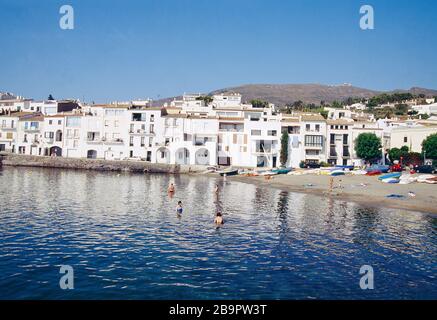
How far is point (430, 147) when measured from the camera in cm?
8088

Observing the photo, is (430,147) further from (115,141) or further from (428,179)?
(115,141)

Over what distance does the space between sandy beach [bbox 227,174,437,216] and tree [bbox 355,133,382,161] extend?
18.1 m

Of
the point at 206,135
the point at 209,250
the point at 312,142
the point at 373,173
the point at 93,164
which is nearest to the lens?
the point at 209,250

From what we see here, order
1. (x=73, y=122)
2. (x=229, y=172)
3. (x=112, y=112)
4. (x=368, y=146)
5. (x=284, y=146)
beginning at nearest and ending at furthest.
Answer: (x=229, y=172) → (x=368, y=146) → (x=284, y=146) → (x=112, y=112) → (x=73, y=122)

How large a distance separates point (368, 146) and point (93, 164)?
2259 inches

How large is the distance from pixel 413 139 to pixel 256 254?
78.1 meters

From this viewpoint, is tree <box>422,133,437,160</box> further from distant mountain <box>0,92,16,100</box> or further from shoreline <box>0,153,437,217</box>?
distant mountain <box>0,92,16,100</box>

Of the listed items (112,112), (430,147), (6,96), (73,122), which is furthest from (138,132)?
(6,96)

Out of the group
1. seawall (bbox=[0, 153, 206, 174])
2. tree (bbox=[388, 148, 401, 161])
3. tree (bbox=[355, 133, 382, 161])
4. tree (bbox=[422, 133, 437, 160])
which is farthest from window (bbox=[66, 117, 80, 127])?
tree (bbox=[422, 133, 437, 160])

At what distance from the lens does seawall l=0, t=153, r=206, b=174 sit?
282 ft

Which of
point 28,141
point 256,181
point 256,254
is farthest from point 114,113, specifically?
point 256,254

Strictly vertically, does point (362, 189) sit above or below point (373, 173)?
below
